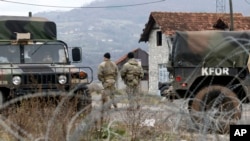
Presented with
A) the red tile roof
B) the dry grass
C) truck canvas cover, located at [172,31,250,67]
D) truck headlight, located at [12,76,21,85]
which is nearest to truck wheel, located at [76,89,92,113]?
the dry grass

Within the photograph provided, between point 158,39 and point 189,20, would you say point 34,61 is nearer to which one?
point 189,20

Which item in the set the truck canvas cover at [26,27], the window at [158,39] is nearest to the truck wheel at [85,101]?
the truck canvas cover at [26,27]

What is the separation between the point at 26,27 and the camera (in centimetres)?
1355

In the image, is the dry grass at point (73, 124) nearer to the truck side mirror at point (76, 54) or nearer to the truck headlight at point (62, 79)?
the truck headlight at point (62, 79)

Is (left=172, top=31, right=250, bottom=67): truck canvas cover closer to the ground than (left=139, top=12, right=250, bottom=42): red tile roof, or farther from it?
closer to the ground

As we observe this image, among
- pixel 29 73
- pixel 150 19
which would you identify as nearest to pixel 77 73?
pixel 29 73

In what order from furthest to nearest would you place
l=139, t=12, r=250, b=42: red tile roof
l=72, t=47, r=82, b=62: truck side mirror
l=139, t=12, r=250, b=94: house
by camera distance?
l=139, t=12, r=250, b=42: red tile roof
l=139, t=12, r=250, b=94: house
l=72, t=47, r=82, b=62: truck side mirror

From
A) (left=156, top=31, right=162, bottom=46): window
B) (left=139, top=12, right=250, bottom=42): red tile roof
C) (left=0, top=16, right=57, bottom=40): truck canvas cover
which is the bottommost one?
(left=0, top=16, right=57, bottom=40): truck canvas cover

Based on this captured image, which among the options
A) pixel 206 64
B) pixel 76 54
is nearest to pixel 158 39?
pixel 76 54

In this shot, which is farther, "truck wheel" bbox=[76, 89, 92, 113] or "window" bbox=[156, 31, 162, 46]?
"window" bbox=[156, 31, 162, 46]

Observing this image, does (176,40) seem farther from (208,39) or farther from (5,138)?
(5,138)

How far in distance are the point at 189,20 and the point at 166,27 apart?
64.2 inches

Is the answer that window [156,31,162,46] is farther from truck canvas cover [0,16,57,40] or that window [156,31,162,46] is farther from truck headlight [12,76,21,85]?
truck headlight [12,76,21,85]

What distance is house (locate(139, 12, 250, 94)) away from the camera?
37094 millimetres
